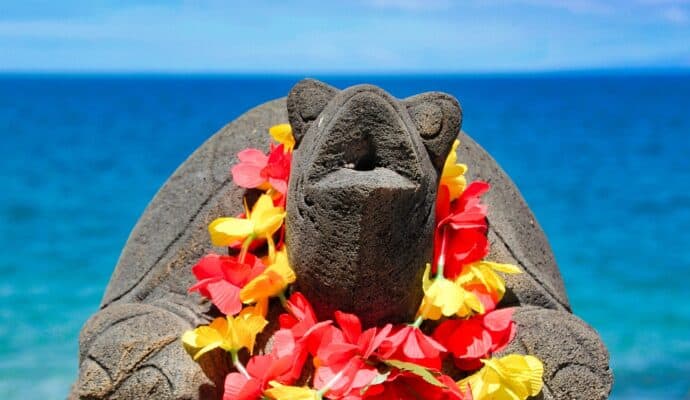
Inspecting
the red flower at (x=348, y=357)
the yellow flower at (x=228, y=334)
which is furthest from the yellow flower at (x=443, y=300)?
the yellow flower at (x=228, y=334)

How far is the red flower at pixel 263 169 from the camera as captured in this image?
281 cm

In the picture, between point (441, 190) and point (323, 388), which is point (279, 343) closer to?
point (323, 388)

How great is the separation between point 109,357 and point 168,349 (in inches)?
6.0

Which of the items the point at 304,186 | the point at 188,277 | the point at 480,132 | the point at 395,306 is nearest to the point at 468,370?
the point at 395,306

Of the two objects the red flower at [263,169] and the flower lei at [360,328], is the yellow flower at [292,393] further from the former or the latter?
the red flower at [263,169]

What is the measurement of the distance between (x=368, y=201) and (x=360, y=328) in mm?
365

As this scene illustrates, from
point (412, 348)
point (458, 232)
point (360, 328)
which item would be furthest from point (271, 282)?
point (458, 232)

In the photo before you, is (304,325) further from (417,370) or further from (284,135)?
(284,135)

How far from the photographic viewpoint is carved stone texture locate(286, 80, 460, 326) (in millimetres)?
2342

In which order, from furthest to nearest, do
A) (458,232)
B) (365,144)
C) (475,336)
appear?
(458,232)
(475,336)
(365,144)

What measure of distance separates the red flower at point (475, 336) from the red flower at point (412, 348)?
11 centimetres

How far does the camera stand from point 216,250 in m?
2.96

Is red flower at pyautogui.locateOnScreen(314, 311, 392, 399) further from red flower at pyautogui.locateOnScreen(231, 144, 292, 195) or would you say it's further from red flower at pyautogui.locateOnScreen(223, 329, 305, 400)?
red flower at pyautogui.locateOnScreen(231, 144, 292, 195)

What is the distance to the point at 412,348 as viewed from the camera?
250cm
